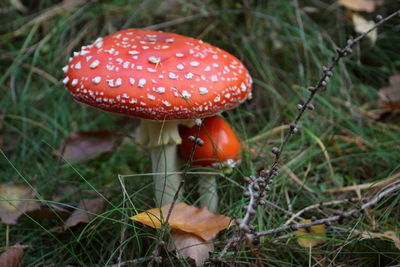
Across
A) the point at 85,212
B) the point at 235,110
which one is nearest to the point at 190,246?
the point at 85,212

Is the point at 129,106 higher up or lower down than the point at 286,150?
higher up

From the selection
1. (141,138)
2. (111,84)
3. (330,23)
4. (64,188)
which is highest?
(111,84)

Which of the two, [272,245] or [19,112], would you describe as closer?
[272,245]

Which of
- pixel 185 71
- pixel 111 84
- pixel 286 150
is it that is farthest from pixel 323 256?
pixel 111 84

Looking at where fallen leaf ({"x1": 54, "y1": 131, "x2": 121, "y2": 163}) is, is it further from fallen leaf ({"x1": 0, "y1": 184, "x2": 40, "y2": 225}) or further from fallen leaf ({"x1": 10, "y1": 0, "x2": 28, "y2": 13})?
fallen leaf ({"x1": 10, "y1": 0, "x2": 28, "y2": 13})

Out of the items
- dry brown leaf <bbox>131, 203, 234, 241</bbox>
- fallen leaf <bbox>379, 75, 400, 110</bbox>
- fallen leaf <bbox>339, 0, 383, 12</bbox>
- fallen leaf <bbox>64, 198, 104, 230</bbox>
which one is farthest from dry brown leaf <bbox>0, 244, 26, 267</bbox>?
fallen leaf <bbox>339, 0, 383, 12</bbox>

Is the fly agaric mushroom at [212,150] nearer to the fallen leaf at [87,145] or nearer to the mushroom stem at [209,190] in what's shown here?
the mushroom stem at [209,190]

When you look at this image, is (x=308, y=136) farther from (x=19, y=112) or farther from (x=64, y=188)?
(x=19, y=112)

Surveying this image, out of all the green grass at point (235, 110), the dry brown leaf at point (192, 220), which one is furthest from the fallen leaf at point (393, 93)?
the dry brown leaf at point (192, 220)
